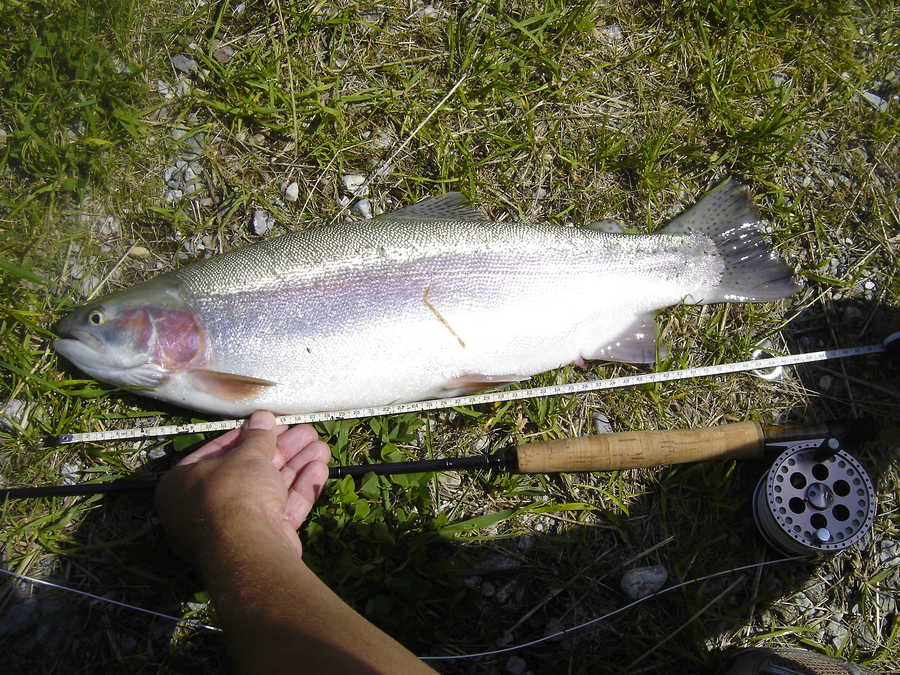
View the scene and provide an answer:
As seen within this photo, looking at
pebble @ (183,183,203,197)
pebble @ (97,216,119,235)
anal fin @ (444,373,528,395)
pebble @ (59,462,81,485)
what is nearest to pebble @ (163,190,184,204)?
pebble @ (183,183,203,197)

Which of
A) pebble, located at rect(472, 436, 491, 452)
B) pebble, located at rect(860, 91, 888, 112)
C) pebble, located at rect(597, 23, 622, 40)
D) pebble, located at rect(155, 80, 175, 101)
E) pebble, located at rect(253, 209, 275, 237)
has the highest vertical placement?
pebble, located at rect(155, 80, 175, 101)

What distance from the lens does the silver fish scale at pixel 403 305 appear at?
8.45 ft

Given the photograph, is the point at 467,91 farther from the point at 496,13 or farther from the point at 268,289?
the point at 268,289

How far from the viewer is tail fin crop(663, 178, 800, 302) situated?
3023 mm

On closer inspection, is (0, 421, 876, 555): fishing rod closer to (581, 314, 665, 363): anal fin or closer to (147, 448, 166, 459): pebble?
(147, 448, 166, 459): pebble

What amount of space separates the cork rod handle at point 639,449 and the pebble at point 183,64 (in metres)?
2.79

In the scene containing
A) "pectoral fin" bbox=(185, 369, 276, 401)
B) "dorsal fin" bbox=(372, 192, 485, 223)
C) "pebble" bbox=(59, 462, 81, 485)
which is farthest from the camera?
"dorsal fin" bbox=(372, 192, 485, 223)

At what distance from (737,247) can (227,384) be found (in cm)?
276

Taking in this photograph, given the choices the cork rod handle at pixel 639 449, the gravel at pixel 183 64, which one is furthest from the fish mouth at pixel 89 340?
the cork rod handle at pixel 639 449

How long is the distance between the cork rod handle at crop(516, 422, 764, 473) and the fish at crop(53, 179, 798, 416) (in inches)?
15.6

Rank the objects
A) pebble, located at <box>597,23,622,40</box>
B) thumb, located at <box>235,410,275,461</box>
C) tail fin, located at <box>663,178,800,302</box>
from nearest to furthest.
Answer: thumb, located at <box>235,410,275,461</box> → tail fin, located at <box>663,178,800,302</box> → pebble, located at <box>597,23,622,40</box>

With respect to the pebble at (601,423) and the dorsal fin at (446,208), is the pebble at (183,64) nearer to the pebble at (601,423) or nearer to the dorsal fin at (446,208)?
the dorsal fin at (446,208)

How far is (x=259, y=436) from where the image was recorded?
2.51 m

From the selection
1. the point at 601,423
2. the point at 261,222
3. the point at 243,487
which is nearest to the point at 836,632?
the point at 601,423
